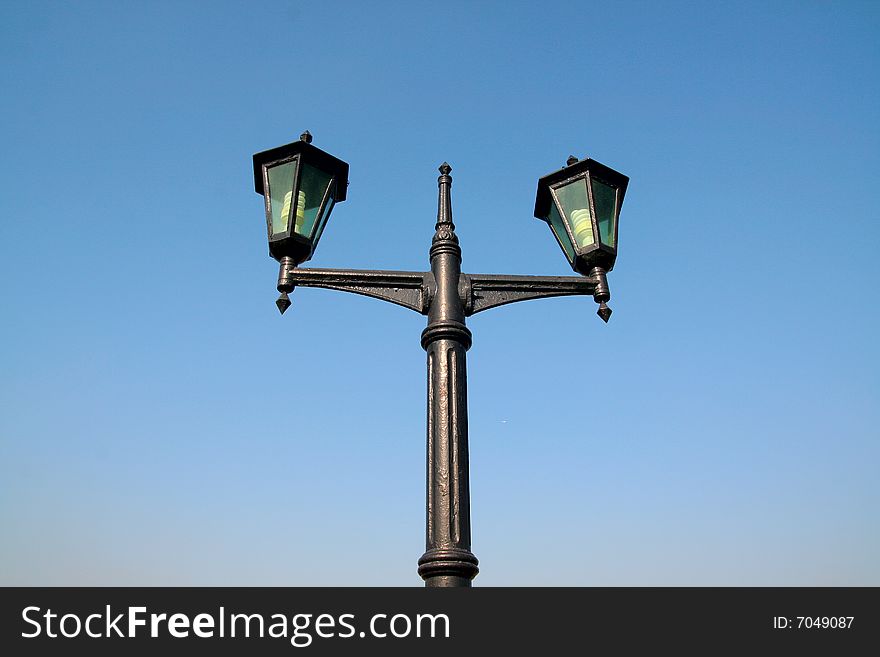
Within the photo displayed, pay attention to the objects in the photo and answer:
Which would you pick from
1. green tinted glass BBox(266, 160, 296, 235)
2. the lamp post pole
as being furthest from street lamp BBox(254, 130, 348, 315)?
the lamp post pole

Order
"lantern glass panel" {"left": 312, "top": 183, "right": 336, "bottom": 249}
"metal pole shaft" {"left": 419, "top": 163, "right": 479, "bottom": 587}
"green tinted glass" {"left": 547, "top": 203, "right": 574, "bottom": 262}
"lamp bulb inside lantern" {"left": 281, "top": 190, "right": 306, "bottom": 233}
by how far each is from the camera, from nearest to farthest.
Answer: "metal pole shaft" {"left": 419, "top": 163, "right": 479, "bottom": 587}
"lamp bulb inside lantern" {"left": 281, "top": 190, "right": 306, "bottom": 233}
"lantern glass panel" {"left": 312, "top": 183, "right": 336, "bottom": 249}
"green tinted glass" {"left": 547, "top": 203, "right": 574, "bottom": 262}

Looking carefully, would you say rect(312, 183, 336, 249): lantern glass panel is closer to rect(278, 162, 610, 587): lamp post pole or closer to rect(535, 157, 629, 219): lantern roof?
rect(278, 162, 610, 587): lamp post pole

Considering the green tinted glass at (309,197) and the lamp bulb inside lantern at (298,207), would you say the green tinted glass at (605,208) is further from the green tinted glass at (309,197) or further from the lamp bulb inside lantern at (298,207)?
the lamp bulb inside lantern at (298,207)

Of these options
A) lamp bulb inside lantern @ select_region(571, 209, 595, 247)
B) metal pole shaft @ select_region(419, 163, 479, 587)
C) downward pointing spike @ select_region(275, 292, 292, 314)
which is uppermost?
lamp bulb inside lantern @ select_region(571, 209, 595, 247)

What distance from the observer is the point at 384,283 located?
4973mm

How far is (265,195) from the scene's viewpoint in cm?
535

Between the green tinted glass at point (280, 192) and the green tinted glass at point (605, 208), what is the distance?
2037 millimetres

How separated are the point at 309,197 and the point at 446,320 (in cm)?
133

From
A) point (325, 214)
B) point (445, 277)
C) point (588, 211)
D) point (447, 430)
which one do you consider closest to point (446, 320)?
point (445, 277)

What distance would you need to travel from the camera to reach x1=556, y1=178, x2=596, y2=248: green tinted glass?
536 cm

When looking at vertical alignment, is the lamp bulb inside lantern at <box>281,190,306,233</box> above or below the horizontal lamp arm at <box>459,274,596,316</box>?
above

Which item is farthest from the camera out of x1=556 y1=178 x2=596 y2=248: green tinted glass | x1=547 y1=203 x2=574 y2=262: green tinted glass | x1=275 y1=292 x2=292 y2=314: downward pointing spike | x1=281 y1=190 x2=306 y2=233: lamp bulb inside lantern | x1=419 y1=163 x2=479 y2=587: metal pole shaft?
x1=547 y1=203 x2=574 y2=262: green tinted glass
